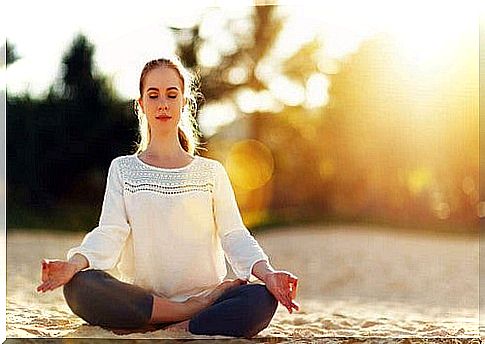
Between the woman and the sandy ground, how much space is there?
13 cm

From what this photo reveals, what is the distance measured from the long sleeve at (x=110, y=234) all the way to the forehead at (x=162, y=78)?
0.35m

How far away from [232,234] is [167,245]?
278mm

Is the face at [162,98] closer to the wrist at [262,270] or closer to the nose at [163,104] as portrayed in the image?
the nose at [163,104]

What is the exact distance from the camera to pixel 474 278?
221 inches

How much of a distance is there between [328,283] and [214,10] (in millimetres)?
1687

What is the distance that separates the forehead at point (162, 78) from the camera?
4.11 m

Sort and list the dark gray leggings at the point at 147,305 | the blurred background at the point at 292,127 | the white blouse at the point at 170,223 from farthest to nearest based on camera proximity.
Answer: the blurred background at the point at 292,127
the white blouse at the point at 170,223
the dark gray leggings at the point at 147,305

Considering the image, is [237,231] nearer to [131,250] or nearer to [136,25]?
[131,250]

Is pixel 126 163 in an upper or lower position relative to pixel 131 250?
upper

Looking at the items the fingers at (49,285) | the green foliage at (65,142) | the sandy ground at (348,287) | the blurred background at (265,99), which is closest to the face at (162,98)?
the blurred background at (265,99)

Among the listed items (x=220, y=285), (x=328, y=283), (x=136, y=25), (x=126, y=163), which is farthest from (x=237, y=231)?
(x=328, y=283)

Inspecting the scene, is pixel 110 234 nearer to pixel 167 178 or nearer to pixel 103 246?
pixel 103 246

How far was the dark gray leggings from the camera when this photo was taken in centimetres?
394

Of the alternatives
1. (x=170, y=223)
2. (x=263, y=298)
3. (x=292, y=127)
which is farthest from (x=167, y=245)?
(x=292, y=127)
